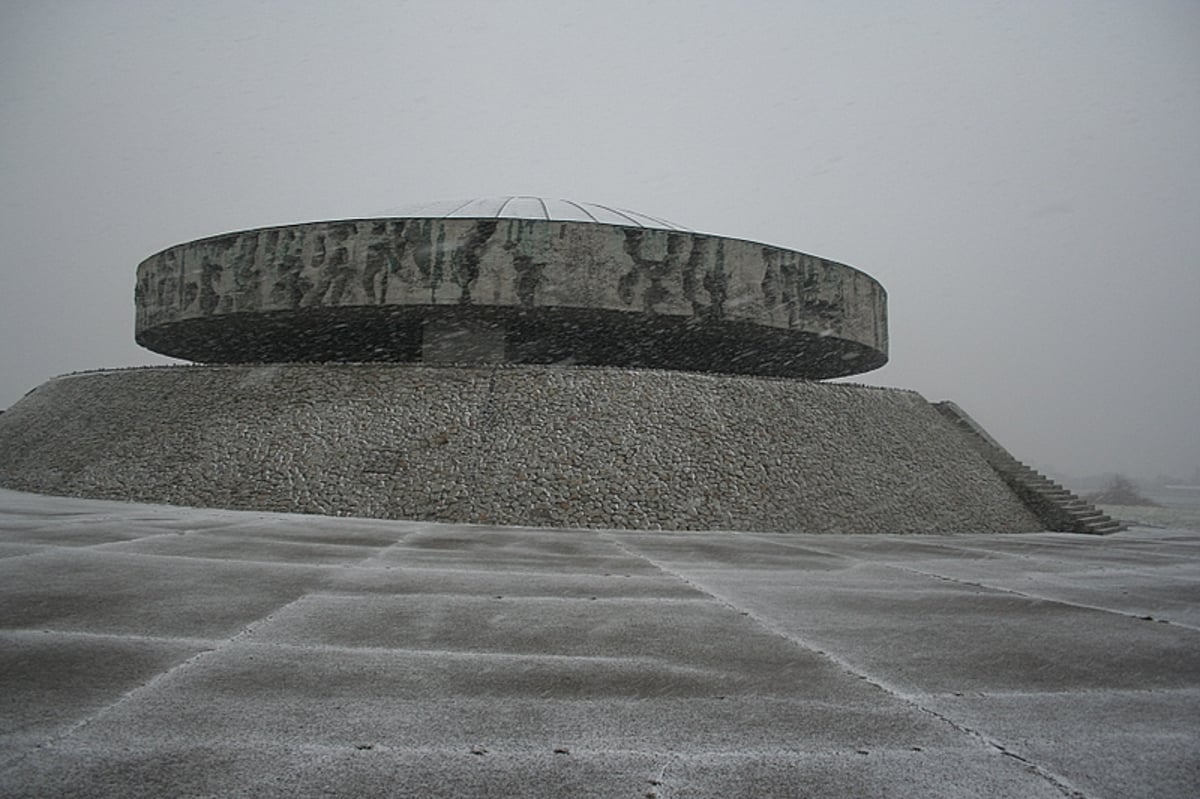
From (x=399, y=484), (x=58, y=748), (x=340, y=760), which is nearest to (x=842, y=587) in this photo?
(x=340, y=760)

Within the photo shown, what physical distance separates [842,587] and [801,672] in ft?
9.45

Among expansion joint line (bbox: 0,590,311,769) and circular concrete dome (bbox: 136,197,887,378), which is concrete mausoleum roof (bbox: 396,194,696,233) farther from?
expansion joint line (bbox: 0,590,311,769)

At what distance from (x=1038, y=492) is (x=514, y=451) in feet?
36.1

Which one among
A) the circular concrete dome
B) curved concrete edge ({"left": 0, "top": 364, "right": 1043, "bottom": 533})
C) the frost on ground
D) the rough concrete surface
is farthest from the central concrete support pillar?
the frost on ground

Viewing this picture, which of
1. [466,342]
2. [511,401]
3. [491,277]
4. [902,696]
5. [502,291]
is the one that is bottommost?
[902,696]

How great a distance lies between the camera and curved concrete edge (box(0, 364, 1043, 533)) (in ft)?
40.8

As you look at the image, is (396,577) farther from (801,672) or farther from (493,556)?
(801,672)

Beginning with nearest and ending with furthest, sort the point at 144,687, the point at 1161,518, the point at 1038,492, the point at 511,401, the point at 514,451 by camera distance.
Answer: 1. the point at 144,687
2. the point at 514,451
3. the point at 511,401
4. the point at 1038,492
5. the point at 1161,518

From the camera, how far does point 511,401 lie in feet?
46.2

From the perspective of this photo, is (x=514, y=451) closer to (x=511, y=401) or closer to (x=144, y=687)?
(x=511, y=401)

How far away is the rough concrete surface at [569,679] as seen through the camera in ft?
8.53

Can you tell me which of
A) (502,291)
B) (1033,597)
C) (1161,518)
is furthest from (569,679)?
(1161,518)

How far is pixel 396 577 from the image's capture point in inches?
246

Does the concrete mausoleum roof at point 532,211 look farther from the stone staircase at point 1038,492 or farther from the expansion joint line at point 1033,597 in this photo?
the expansion joint line at point 1033,597
